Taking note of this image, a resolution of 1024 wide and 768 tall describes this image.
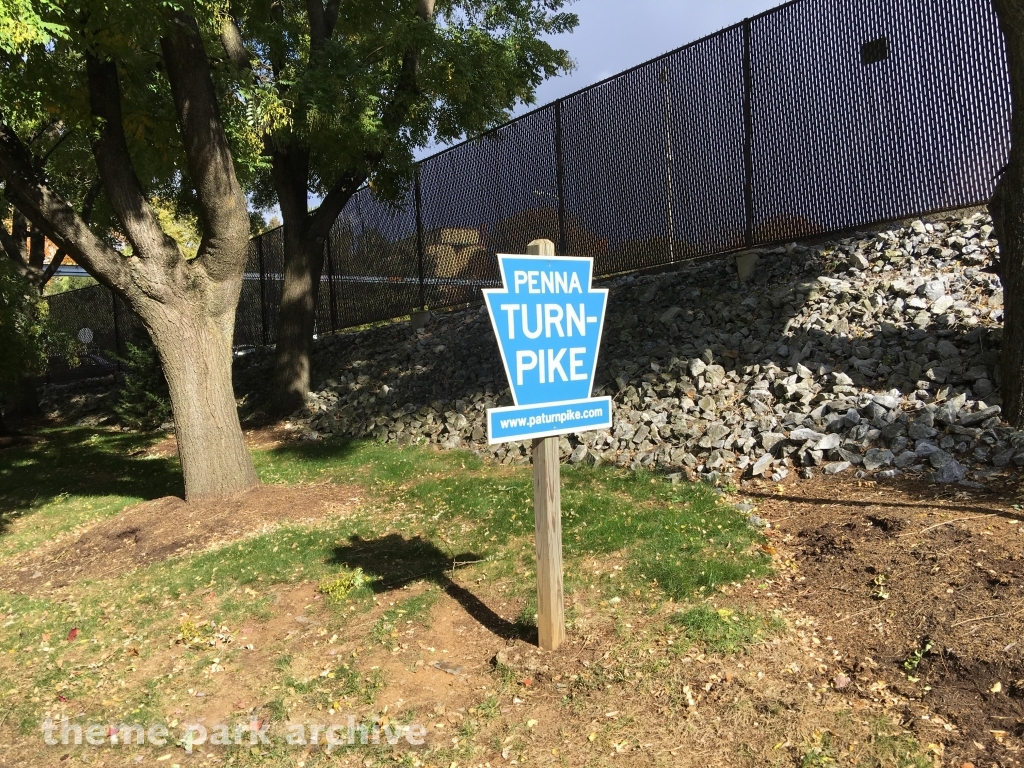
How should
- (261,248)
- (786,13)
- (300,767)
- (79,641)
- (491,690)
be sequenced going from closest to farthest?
1. (300,767)
2. (491,690)
3. (79,641)
4. (786,13)
5. (261,248)

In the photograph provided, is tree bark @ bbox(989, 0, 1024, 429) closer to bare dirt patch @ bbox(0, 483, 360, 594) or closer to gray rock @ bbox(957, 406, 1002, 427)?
gray rock @ bbox(957, 406, 1002, 427)

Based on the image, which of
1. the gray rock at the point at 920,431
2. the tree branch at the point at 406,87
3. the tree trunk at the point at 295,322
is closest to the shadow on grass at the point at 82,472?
the tree trunk at the point at 295,322

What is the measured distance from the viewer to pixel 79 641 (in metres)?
5.44

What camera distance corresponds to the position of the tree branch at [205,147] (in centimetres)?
777

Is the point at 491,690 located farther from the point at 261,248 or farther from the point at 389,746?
the point at 261,248

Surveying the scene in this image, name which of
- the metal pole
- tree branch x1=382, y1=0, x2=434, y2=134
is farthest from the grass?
tree branch x1=382, y1=0, x2=434, y2=134

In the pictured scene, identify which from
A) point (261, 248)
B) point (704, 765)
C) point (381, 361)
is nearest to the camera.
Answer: point (704, 765)

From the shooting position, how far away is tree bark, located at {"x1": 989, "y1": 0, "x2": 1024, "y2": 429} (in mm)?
5840

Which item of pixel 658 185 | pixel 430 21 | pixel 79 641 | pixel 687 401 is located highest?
pixel 430 21

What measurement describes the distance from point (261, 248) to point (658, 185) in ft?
34.8

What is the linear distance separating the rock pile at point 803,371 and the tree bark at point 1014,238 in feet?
0.78

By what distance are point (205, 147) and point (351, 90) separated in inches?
126

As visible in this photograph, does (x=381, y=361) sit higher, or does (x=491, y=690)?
(x=381, y=361)

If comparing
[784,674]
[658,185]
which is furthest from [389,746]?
[658,185]
